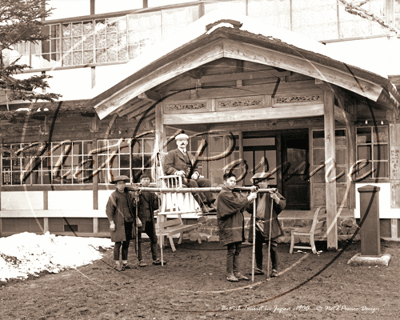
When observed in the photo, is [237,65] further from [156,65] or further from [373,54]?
[373,54]

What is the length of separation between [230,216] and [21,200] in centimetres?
952

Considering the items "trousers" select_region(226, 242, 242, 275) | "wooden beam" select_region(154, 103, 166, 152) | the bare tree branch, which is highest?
the bare tree branch

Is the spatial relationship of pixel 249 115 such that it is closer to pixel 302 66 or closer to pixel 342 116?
pixel 302 66

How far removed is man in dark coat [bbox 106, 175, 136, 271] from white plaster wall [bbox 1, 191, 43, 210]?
264 inches

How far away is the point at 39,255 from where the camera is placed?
862cm

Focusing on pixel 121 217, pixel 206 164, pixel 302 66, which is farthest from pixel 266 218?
pixel 206 164

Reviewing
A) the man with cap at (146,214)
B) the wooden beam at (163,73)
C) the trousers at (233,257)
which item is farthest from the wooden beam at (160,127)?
the trousers at (233,257)

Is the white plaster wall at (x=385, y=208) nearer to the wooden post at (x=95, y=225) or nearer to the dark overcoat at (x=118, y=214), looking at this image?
the dark overcoat at (x=118, y=214)

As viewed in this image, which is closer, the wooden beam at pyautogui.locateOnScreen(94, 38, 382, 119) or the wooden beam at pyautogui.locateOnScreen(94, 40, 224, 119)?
the wooden beam at pyautogui.locateOnScreen(94, 38, 382, 119)

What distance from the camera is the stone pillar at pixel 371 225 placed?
7.65 m

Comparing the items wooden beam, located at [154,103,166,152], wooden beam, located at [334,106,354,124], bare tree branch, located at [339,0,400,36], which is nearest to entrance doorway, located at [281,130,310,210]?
wooden beam, located at [334,106,354,124]

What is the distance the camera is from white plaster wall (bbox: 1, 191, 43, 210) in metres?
13.7

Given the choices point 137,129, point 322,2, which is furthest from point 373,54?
point 137,129

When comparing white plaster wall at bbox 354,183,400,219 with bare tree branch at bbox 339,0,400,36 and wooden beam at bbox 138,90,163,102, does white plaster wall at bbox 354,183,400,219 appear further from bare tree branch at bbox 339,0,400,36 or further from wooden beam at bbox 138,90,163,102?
wooden beam at bbox 138,90,163,102
